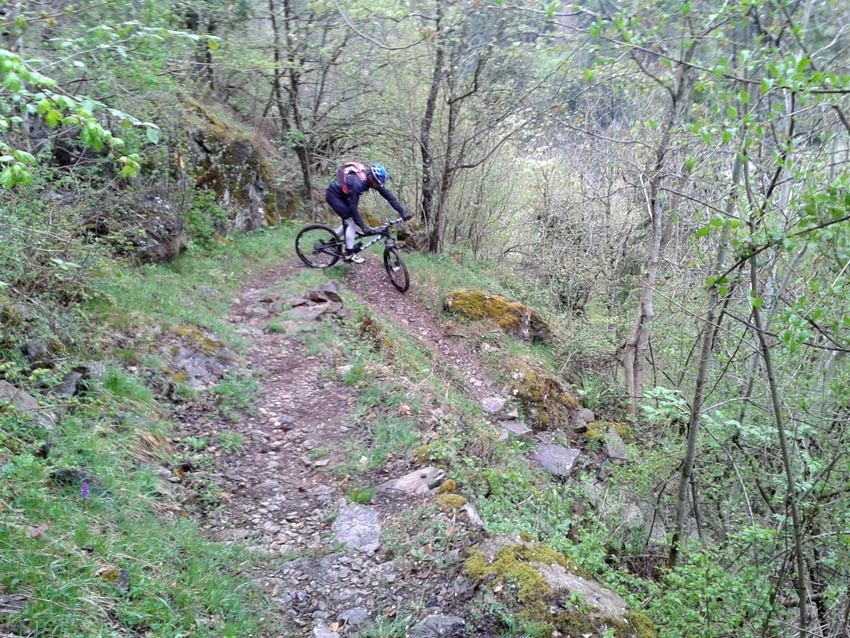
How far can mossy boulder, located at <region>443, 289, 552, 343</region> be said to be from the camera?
10.9 meters

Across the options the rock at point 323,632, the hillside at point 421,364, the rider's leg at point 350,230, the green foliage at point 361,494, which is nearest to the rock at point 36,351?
the hillside at point 421,364

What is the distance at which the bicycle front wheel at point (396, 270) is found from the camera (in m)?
10.4

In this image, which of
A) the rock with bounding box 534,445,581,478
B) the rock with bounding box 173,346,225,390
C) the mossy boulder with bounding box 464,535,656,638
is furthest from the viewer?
the rock with bounding box 534,445,581,478

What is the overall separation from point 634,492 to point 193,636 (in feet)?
13.8

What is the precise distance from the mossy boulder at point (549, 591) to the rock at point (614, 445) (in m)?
4.58

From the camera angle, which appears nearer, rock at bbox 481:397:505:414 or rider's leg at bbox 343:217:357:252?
rock at bbox 481:397:505:414

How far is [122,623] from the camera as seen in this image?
2.82 metres

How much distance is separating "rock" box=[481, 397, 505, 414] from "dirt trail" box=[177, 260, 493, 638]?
8.76ft

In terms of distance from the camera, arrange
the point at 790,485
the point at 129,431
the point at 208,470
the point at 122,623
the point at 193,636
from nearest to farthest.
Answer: the point at 122,623, the point at 193,636, the point at 790,485, the point at 129,431, the point at 208,470

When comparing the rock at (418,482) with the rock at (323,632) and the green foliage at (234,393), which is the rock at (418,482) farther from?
the green foliage at (234,393)

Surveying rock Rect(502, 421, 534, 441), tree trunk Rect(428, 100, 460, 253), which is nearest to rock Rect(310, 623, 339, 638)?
rock Rect(502, 421, 534, 441)

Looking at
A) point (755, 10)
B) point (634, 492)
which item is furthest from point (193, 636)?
point (755, 10)

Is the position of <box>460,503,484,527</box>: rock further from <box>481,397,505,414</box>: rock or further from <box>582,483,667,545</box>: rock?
<box>481,397,505,414</box>: rock

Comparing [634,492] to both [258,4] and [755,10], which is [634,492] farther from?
[258,4]
